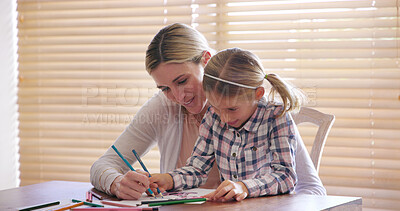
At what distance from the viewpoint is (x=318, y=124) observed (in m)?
1.71

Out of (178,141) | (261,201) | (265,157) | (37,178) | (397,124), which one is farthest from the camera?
(37,178)

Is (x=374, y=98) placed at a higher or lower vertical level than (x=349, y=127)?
higher

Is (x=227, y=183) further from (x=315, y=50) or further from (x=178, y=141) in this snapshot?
(x=315, y=50)

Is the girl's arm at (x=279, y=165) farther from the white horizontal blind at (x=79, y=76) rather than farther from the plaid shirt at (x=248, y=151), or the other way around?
the white horizontal blind at (x=79, y=76)

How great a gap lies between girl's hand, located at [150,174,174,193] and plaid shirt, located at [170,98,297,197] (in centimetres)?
2

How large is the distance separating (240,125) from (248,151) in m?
0.09

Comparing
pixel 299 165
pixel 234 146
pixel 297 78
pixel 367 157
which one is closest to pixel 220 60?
pixel 234 146

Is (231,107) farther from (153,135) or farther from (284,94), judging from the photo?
(153,135)

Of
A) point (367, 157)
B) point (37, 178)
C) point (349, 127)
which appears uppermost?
point (349, 127)

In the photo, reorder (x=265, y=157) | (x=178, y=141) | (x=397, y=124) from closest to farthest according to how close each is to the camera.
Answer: (x=265, y=157) < (x=178, y=141) < (x=397, y=124)

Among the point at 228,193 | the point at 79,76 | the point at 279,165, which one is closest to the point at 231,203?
the point at 228,193

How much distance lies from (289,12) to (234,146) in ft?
3.69

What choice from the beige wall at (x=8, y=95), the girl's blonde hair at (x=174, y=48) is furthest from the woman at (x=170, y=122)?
the beige wall at (x=8, y=95)

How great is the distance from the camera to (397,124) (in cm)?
221
